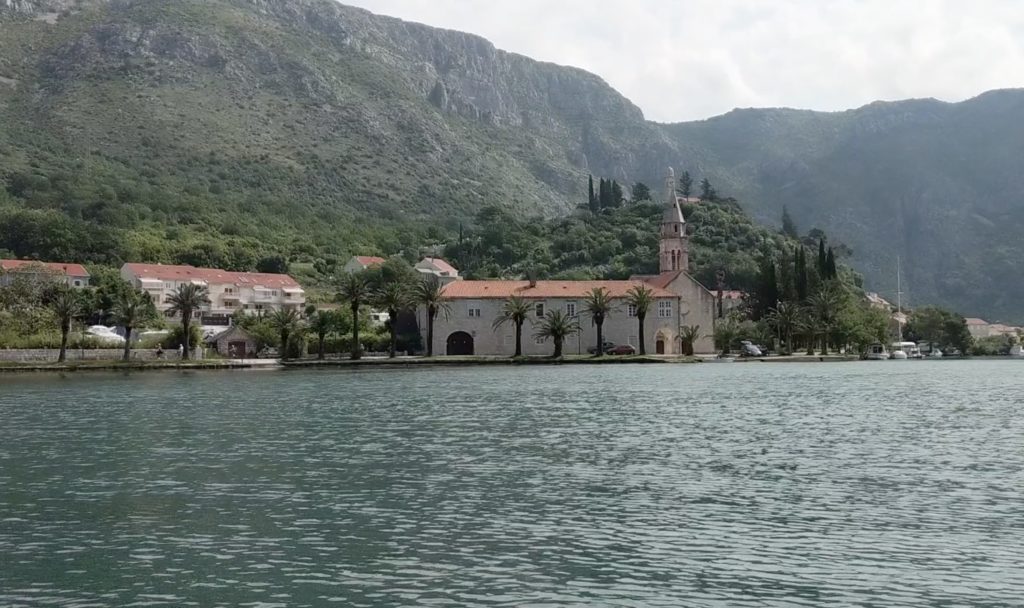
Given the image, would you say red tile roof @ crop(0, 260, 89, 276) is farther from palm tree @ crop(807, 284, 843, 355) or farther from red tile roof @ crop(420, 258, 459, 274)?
palm tree @ crop(807, 284, 843, 355)

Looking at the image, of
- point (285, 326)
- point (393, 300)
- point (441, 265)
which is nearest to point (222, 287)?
point (441, 265)

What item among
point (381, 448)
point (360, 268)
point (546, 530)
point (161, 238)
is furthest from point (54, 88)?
point (546, 530)

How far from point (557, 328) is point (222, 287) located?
58.0 meters

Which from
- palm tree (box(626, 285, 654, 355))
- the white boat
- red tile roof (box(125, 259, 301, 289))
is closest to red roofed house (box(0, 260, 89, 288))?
red tile roof (box(125, 259, 301, 289))

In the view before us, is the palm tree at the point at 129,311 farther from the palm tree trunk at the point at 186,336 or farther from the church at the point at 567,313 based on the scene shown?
the church at the point at 567,313

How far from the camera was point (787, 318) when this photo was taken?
112 m

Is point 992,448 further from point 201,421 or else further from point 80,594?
point 201,421

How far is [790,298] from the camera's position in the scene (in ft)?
392

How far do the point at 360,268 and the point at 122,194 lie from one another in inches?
1535

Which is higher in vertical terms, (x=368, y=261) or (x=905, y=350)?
(x=368, y=261)

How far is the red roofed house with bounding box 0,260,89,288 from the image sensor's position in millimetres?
107875

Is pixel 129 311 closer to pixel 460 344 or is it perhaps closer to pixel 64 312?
pixel 64 312

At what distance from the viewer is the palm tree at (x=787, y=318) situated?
11256 cm

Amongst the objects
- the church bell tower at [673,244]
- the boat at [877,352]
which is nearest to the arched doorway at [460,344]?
the church bell tower at [673,244]
